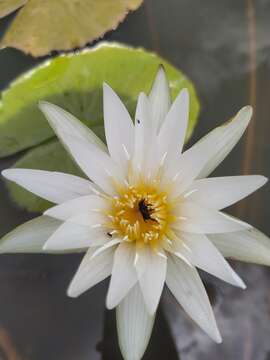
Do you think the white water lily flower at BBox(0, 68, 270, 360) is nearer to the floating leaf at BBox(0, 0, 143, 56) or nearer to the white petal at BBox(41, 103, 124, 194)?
the white petal at BBox(41, 103, 124, 194)

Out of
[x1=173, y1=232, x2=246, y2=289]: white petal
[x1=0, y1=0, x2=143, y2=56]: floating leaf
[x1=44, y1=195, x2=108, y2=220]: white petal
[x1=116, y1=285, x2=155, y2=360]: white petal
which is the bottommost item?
[x1=116, y1=285, x2=155, y2=360]: white petal

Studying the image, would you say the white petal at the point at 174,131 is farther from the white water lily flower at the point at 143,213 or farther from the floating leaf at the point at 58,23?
the floating leaf at the point at 58,23

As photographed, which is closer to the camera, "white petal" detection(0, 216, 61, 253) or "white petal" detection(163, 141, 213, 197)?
"white petal" detection(163, 141, 213, 197)

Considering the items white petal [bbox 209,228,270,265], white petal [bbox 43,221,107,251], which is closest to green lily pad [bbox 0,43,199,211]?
white petal [bbox 43,221,107,251]

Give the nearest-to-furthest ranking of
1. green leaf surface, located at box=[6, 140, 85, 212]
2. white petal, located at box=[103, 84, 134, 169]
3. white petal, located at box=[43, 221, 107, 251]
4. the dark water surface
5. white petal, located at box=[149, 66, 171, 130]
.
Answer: white petal, located at box=[43, 221, 107, 251] → white petal, located at box=[103, 84, 134, 169] → white petal, located at box=[149, 66, 171, 130] → the dark water surface → green leaf surface, located at box=[6, 140, 85, 212]

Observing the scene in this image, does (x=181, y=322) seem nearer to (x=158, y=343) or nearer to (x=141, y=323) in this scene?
(x=158, y=343)

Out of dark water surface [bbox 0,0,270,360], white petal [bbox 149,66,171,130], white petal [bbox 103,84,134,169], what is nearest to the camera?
white petal [bbox 103,84,134,169]

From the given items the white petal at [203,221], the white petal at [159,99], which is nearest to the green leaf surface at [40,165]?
the white petal at [159,99]

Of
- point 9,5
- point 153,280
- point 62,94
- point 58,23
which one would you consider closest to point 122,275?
point 153,280

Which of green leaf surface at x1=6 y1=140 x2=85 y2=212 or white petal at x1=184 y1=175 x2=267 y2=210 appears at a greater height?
green leaf surface at x1=6 y1=140 x2=85 y2=212
